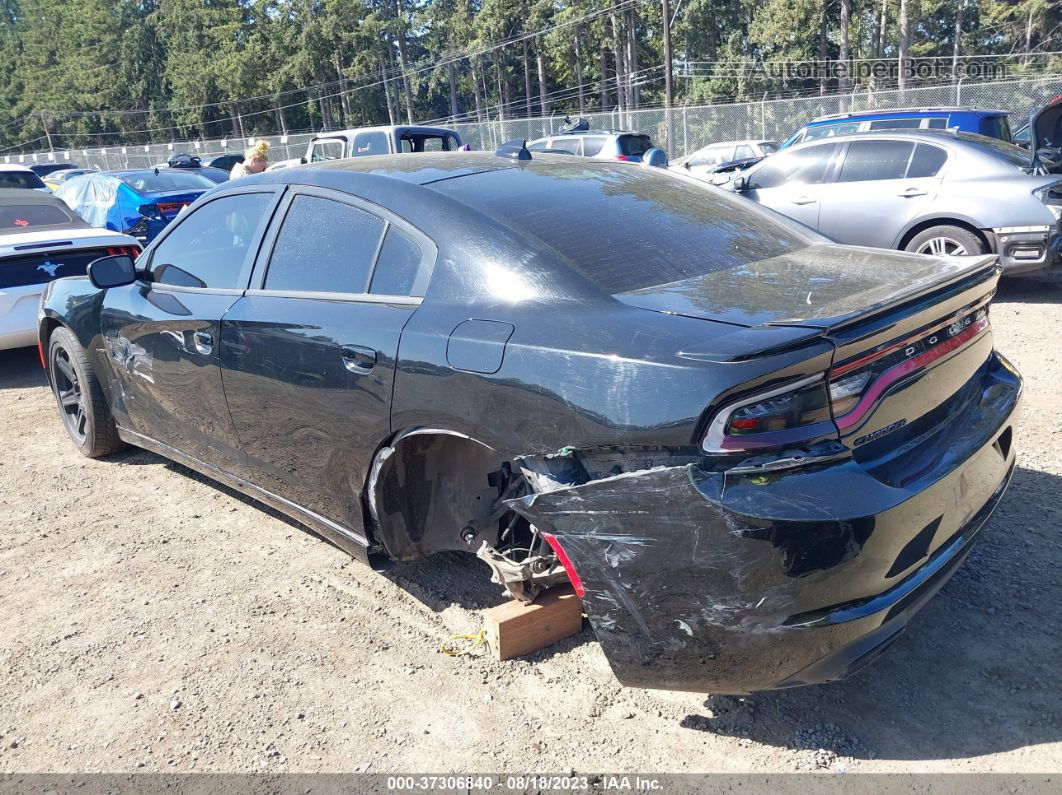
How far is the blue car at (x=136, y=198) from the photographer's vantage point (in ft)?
37.5

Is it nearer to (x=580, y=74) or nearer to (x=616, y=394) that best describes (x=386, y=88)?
(x=580, y=74)

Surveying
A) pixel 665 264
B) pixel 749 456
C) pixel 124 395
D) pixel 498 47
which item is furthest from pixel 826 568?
pixel 498 47

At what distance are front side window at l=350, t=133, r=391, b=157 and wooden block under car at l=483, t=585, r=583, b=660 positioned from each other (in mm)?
11417

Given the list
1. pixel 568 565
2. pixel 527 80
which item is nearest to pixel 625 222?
pixel 568 565

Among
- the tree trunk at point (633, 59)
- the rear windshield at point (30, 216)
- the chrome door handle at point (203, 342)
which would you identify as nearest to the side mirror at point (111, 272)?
the chrome door handle at point (203, 342)

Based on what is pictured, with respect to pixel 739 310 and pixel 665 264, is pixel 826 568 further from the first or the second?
pixel 665 264

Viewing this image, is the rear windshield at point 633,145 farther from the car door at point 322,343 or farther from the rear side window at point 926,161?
the car door at point 322,343

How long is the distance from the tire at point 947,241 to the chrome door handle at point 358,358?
5.97 meters

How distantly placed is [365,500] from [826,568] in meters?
1.65

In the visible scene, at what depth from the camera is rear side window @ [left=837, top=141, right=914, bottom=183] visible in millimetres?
7945

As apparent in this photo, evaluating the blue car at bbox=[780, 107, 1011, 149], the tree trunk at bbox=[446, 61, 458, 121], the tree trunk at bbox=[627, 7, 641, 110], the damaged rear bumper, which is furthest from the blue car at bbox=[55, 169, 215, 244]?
the tree trunk at bbox=[446, 61, 458, 121]

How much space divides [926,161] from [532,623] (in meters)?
6.73

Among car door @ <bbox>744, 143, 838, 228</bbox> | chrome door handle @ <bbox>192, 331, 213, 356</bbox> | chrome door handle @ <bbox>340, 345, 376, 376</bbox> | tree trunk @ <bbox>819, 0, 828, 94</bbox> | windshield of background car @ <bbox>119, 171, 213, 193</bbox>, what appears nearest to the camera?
chrome door handle @ <bbox>340, 345, 376, 376</bbox>

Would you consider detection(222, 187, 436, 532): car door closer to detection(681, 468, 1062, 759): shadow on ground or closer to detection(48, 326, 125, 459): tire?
detection(681, 468, 1062, 759): shadow on ground
